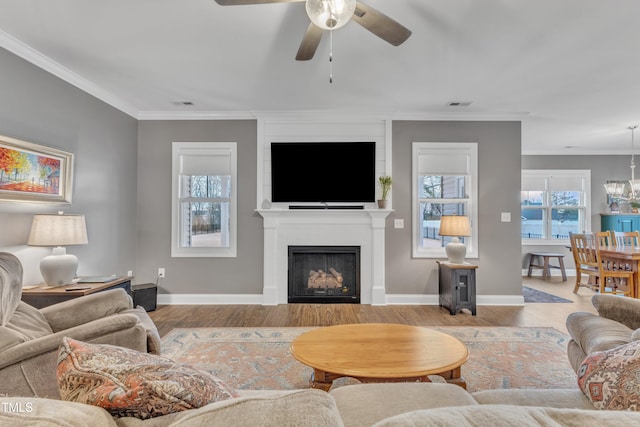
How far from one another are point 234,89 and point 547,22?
2.92m

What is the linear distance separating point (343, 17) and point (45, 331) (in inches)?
95.0

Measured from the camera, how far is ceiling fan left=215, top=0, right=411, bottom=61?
1637mm

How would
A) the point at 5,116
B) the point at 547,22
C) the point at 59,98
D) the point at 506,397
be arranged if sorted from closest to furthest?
the point at 506,397 < the point at 547,22 < the point at 5,116 < the point at 59,98

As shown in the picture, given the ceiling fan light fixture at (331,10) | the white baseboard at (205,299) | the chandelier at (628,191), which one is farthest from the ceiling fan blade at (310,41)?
the chandelier at (628,191)

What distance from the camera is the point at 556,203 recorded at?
266 inches

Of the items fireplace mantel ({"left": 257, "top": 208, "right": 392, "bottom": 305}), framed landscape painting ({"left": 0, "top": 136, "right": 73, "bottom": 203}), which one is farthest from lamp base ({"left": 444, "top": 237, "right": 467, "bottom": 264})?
framed landscape painting ({"left": 0, "top": 136, "right": 73, "bottom": 203})

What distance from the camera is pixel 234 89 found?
11.7 feet

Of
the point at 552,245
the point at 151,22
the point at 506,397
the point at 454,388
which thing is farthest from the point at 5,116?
the point at 552,245

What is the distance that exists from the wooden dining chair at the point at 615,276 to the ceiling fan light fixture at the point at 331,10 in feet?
17.1

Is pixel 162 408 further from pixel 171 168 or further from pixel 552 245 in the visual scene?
pixel 552 245

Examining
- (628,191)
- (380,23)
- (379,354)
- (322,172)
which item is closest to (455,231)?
(322,172)

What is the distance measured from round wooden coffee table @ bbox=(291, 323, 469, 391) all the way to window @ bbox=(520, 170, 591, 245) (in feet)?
19.7

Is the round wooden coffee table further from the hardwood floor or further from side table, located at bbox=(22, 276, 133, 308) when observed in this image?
side table, located at bbox=(22, 276, 133, 308)

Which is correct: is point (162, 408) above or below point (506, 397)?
above
